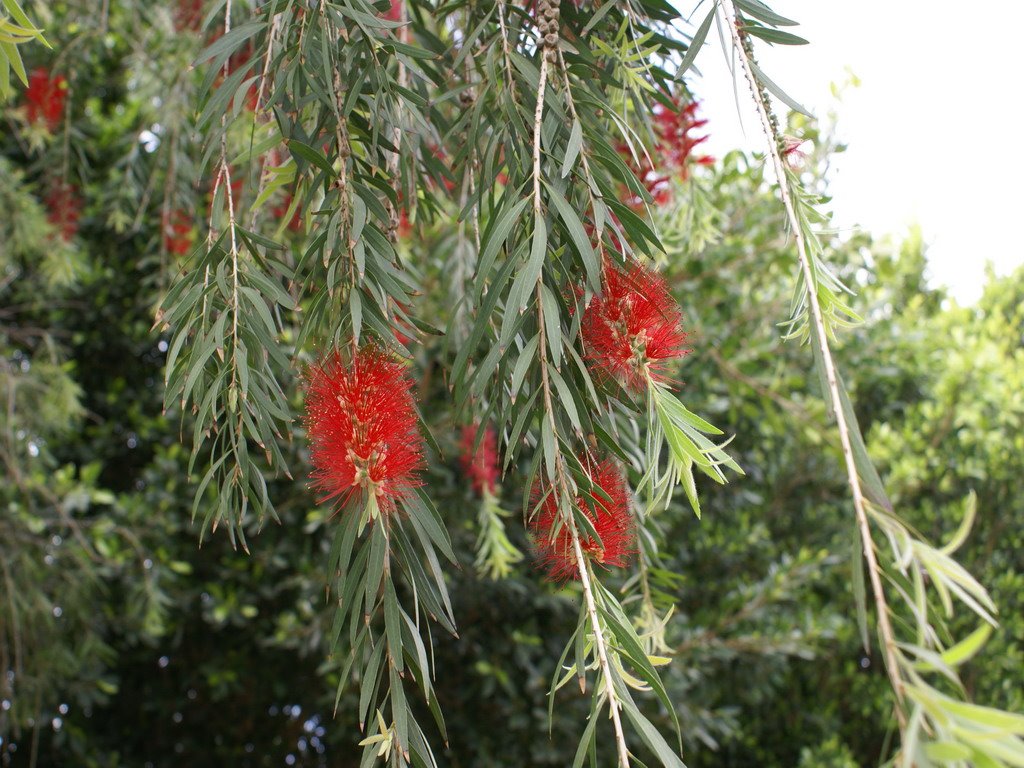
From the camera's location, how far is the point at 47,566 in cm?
249

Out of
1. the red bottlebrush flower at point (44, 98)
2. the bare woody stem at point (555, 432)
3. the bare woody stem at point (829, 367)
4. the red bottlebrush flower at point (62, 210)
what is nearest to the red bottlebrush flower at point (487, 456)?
the bare woody stem at point (555, 432)

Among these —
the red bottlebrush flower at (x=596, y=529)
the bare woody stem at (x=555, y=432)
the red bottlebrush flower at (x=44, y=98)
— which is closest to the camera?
the bare woody stem at (x=555, y=432)

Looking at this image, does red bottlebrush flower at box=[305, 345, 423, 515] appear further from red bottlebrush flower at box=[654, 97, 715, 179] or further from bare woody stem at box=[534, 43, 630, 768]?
red bottlebrush flower at box=[654, 97, 715, 179]

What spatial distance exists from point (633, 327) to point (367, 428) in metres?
0.24

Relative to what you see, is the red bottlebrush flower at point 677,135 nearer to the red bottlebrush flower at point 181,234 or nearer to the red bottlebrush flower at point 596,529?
the red bottlebrush flower at point 596,529

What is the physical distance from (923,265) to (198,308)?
366 cm

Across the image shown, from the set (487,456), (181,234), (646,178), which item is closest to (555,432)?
(646,178)

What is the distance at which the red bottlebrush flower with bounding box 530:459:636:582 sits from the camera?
828 mm

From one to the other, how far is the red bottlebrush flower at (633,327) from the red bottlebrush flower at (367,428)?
0.58 feet

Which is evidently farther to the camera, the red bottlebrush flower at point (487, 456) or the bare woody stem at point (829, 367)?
the red bottlebrush flower at point (487, 456)

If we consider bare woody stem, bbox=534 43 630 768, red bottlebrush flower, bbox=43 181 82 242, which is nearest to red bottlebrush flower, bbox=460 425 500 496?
bare woody stem, bbox=534 43 630 768

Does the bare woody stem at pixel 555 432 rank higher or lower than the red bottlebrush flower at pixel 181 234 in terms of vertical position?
higher

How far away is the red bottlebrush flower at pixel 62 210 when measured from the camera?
8.32ft

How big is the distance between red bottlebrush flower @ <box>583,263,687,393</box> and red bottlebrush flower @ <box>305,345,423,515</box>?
0.18 meters
